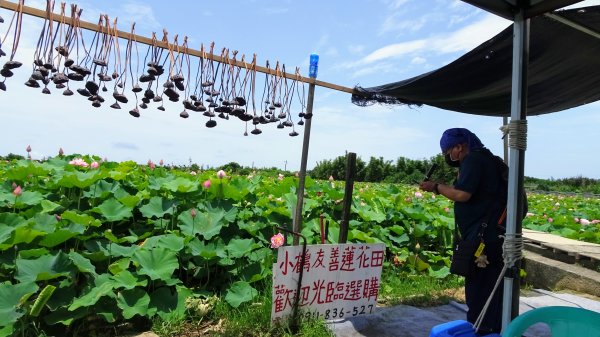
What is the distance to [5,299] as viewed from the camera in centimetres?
284

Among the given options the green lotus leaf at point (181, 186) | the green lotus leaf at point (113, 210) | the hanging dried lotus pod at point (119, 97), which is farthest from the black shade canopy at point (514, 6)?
the green lotus leaf at point (113, 210)

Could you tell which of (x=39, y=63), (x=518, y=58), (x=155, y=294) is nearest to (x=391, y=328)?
(x=155, y=294)

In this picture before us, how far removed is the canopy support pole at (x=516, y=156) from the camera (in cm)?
235

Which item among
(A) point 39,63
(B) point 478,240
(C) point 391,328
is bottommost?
(C) point 391,328

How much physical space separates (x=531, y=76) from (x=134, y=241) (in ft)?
12.0

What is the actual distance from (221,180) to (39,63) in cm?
238

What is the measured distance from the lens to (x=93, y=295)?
3.01 metres

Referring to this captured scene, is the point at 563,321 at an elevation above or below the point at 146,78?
below

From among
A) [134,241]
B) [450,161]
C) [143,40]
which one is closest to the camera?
[143,40]

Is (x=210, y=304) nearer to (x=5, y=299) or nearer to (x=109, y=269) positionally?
(x=109, y=269)

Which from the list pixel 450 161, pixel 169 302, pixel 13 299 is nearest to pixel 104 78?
pixel 13 299

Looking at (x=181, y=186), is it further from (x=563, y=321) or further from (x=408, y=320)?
(x=563, y=321)

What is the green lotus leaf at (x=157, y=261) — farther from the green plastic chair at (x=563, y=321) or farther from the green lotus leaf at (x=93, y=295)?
the green plastic chair at (x=563, y=321)

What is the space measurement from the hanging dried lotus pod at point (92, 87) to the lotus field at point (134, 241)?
4.70 ft
